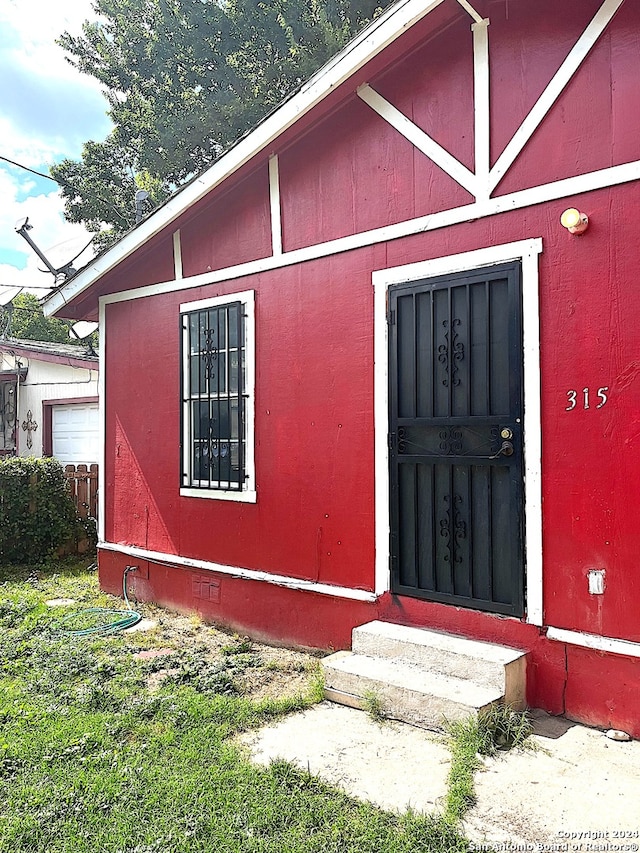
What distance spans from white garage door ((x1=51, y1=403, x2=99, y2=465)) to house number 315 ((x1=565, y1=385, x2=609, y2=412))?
977 cm

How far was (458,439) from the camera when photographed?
424cm

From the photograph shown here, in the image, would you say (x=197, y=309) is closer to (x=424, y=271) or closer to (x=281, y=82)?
(x=424, y=271)

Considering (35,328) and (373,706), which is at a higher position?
(35,328)

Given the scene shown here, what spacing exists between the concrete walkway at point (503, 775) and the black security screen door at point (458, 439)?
0.87 meters

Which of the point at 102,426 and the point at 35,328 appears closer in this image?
the point at 102,426

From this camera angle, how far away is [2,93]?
664 inches

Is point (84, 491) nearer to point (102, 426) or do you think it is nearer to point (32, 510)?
point (32, 510)

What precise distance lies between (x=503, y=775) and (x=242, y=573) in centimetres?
295

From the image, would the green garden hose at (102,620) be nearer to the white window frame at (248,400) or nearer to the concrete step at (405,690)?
the white window frame at (248,400)

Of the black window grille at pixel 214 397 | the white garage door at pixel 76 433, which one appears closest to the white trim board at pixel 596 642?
the black window grille at pixel 214 397

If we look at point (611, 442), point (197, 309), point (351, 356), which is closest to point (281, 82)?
point (197, 309)

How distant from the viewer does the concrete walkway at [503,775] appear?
8.79 feet

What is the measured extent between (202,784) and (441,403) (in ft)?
8.29

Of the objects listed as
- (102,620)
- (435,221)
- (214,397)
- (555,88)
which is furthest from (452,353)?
(102,620)
